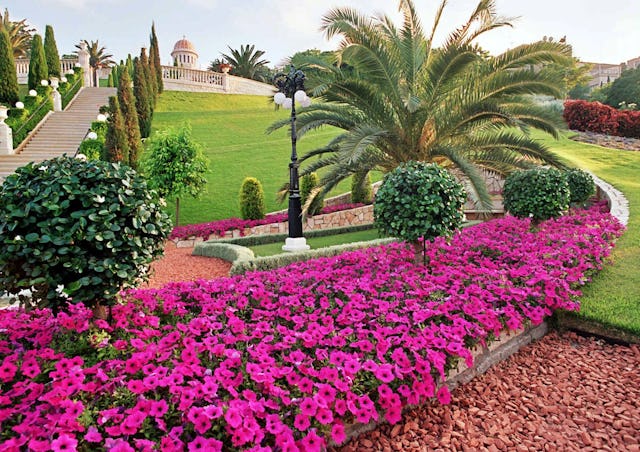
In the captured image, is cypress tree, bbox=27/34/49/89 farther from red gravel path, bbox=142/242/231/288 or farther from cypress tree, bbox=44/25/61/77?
red gravel path, bbox=142/242/231/288

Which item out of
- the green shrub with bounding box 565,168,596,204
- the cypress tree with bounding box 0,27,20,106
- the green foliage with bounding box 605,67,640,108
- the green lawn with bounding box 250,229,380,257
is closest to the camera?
the green shrub with bounding box 565,168,596,204

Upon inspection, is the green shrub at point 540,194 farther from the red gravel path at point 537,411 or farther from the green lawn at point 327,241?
the red gravel path at point 537,411

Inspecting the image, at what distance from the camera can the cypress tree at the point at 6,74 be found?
2147 cm

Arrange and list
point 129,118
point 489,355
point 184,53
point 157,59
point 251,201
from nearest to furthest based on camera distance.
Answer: point 489,355, point 251,201, point 129,118, point 157,59, point 184,53

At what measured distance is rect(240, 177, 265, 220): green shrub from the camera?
1220cm

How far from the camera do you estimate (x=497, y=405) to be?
10.6 ft

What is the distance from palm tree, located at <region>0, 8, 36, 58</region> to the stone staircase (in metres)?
18.1

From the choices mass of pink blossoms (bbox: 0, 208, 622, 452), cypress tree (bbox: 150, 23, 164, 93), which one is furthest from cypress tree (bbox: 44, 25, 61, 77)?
mass of pink blossoms (bbox: 0, 208, 622, 452)

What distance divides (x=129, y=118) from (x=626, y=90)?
29.2 m

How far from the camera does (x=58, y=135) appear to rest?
20609 millimetres

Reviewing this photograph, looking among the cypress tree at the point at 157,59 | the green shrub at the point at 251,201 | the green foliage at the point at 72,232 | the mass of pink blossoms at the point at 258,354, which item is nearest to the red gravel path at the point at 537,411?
the mass of pink blossoms at the point at 258,354

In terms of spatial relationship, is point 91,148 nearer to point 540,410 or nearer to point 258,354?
point 258,354

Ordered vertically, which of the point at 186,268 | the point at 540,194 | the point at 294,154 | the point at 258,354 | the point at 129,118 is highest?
the point at 129,118

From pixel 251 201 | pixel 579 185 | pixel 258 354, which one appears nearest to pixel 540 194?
pixel 579 185
